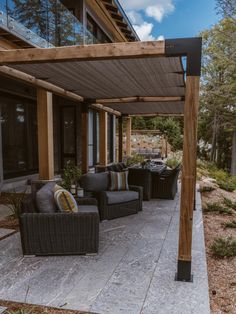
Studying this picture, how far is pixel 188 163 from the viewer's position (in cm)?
279

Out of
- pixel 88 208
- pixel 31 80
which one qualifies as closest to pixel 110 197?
pixel 88 208

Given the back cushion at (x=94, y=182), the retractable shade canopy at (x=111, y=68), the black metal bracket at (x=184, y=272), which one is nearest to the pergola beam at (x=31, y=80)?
the retractable shade canopy at (x=111, y=68)

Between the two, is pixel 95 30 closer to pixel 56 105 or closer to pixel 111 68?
pixel 56 105

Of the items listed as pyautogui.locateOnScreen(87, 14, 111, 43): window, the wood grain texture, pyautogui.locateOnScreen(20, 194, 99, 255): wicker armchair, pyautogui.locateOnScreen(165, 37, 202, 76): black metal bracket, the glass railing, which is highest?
pyautogui.locateOnScreen(87, 14, 111, 43): window

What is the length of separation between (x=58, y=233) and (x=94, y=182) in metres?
2.15

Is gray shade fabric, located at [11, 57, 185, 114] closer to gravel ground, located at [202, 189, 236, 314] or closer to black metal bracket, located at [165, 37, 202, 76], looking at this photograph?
black metal bracket, located at [165, 37, 202, 76]

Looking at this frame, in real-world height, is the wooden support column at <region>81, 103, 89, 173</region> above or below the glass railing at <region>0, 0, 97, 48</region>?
below

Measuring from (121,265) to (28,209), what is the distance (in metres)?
1.32

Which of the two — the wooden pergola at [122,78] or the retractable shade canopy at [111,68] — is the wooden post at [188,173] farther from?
the retractable shade canopy at [111,68]

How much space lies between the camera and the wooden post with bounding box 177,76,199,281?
2723 millimetres

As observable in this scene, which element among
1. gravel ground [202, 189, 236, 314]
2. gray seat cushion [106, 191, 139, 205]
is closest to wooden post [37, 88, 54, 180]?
gray seat cushion [106, 191, 139, 205]

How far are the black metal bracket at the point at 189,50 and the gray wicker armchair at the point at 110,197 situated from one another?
2.79m

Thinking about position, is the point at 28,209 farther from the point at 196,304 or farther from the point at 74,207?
the point at 196,304

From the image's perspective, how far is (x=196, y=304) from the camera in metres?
2.44
